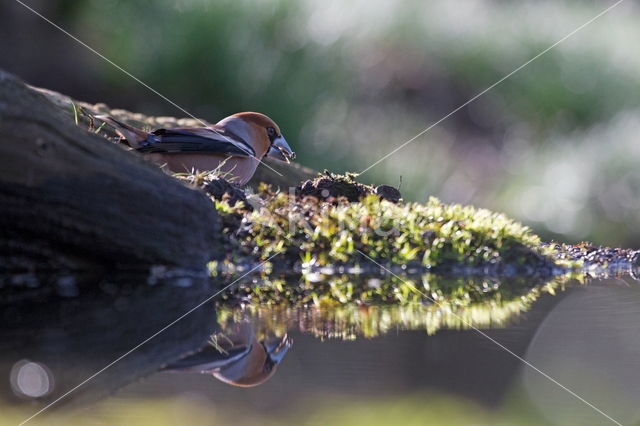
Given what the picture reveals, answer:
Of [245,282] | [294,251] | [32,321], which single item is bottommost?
[32,321]

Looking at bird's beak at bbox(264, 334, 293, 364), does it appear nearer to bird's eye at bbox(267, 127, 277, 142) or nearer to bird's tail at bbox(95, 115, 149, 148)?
bird's tail at bbox(95, 115, 149, 148)

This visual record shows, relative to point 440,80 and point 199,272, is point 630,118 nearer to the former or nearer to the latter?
point 440,80

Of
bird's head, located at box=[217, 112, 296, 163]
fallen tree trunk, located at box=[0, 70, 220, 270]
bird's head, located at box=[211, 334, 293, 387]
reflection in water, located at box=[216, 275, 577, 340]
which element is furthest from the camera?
bird's head, located at box=[217, 112, 296, 163]

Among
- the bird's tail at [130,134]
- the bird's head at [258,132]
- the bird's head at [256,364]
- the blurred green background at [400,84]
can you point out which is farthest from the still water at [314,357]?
the blurred green background at [400,84]

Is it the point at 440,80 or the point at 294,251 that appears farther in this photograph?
the point at 440,80

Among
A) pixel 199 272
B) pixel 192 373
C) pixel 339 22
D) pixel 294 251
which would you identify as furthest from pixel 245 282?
pixel 339 22

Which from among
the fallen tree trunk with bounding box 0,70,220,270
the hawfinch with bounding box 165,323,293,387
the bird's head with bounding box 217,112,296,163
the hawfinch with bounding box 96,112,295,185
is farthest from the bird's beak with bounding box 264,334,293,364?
the bird's head with bounding box 217,112,296,163
